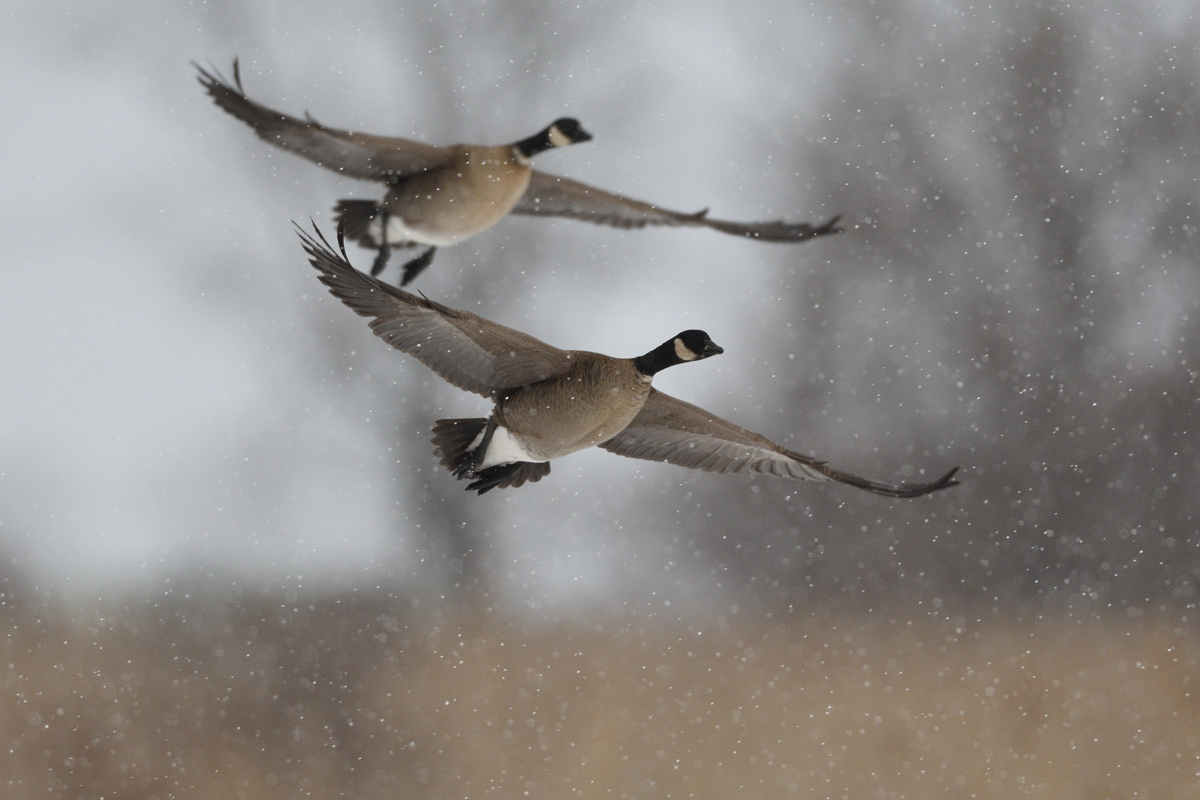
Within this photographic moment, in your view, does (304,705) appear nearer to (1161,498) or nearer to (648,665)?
(648,665)

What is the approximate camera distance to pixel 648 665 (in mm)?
4309

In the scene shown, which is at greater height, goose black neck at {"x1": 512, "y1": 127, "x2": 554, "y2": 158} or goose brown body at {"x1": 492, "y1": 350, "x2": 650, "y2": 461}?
goose black neck at {"x1": 512, "y1": 127, "x2": 554, "y2": 158}

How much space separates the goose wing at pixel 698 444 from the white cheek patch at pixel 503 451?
0.17 m

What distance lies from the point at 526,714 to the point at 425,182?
2.72 meters

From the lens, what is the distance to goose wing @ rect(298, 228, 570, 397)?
4.68ft

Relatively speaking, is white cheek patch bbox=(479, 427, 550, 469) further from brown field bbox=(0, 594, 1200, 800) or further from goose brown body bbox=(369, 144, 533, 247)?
brown field bbox=(0, 594, 1200, 800)

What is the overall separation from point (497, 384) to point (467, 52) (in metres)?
3.25

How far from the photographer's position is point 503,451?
1.71 metres

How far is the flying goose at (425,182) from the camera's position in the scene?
6.17 feet

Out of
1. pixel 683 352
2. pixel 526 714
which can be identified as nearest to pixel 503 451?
pixel 683 352

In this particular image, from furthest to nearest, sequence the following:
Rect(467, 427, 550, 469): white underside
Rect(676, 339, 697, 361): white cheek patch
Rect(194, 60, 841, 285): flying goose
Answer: Rect(194, 60, 841, 285): flying goose, Rect(467, 427, 550, 469): white underside, Rect(676, 339, 697, 361): white cheek patch

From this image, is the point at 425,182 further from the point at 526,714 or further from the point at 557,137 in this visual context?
the point at 526,714

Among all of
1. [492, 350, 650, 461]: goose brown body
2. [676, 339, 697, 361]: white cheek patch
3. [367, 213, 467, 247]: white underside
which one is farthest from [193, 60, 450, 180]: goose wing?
[676, 339, 697, 361]: white cheek patch

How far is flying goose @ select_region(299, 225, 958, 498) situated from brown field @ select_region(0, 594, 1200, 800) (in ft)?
Answer: 8.53
